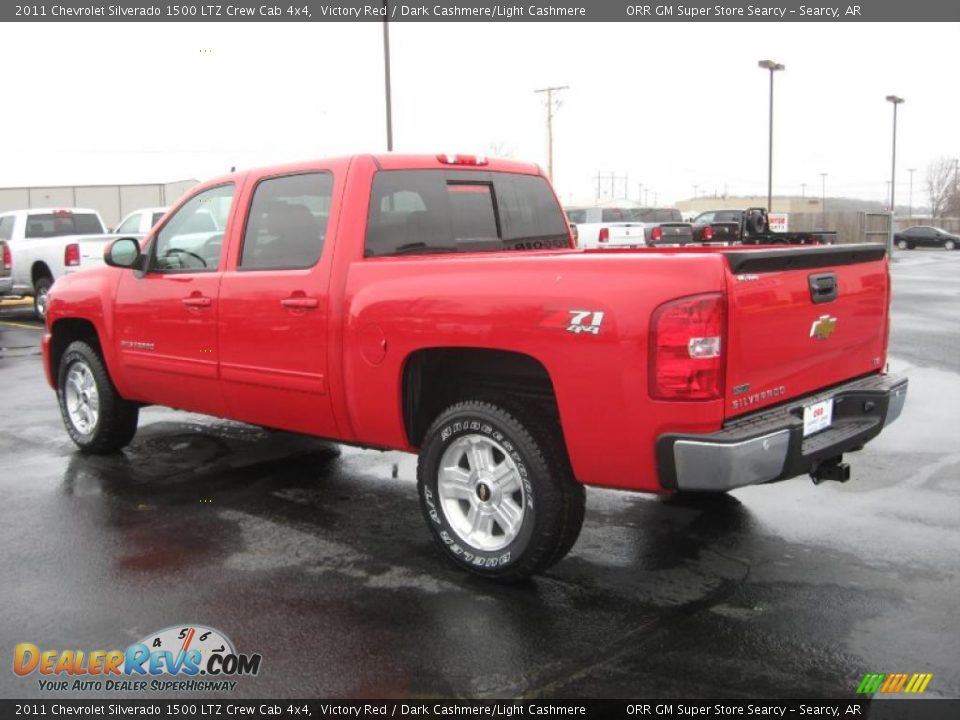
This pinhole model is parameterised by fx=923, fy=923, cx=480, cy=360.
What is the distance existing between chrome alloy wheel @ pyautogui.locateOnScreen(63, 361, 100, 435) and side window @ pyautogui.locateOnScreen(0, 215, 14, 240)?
11558 mm

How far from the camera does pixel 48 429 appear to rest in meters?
7.57

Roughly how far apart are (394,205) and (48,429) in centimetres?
435

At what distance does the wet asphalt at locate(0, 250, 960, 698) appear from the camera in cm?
336

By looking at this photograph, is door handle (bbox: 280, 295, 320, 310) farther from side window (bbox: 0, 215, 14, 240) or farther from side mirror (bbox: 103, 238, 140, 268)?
side window (bbox: 0, 215, 14, 240)

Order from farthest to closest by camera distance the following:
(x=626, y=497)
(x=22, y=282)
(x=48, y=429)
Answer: (x=22, y=282), (x=48, y=429), (x=626, y=497)

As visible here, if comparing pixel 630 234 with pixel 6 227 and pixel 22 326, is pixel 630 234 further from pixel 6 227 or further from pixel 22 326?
pixel 22 326

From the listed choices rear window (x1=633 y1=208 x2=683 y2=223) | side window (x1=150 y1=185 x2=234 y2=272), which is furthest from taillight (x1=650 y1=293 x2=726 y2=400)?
rear window (x1=633 y1=208 x2=683 y2=223)

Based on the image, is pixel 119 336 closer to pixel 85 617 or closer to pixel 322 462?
pixel 322 462

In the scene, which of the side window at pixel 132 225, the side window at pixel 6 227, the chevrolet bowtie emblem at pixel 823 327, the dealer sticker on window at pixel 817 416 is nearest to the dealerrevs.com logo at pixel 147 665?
the dealer sticker on window at pixel 817 416

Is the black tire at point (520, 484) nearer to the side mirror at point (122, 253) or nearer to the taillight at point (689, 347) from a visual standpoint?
the taillight at point (689, 347)

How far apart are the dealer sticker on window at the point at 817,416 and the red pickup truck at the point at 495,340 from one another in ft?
0.05

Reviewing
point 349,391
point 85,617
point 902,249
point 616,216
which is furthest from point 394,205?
point 902,249

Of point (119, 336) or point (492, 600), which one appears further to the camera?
point (119, 336)

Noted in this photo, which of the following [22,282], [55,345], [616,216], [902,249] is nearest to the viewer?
[55,345]
